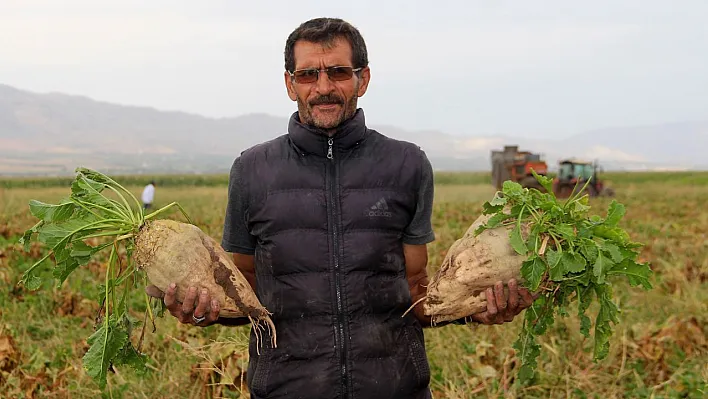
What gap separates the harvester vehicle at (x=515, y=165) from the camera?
24359 millimetres

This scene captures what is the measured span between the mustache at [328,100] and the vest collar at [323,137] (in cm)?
9

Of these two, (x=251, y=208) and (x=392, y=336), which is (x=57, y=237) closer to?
(x=251, y=208)

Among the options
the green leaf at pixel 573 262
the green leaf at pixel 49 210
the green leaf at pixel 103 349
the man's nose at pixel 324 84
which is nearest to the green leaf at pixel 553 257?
the green leaf at pixel 573 262

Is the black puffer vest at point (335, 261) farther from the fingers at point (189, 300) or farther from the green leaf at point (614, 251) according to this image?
the green leaf at point (614, 251)

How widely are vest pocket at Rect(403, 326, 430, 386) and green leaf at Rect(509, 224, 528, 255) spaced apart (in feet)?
1.72

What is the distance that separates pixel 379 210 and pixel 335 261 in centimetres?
26

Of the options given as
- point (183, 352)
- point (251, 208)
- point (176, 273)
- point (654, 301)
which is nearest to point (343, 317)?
point (251, 208)

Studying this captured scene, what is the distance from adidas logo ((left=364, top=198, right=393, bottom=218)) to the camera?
94.8 inches

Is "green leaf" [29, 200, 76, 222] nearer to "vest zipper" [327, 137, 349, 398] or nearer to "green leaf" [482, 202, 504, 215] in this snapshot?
"vest zipper" [327, 137, 349, 398]

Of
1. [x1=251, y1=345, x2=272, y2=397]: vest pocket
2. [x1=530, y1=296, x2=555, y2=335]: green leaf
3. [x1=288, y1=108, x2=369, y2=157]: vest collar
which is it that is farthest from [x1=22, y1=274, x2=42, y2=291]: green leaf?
[x1=530, y1=296, x2=555, y2=335]: green leaf

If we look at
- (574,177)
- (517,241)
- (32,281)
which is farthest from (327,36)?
(574,177)

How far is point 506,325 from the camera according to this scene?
541cm

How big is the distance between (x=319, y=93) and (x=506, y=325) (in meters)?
3.62

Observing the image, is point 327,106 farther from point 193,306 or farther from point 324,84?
point 193,306
